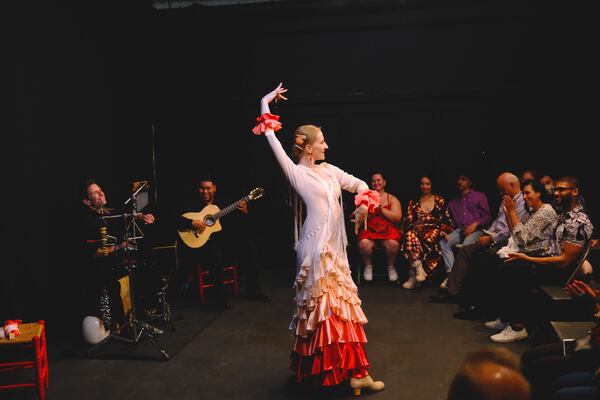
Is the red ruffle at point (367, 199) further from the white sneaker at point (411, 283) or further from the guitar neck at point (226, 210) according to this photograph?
the white sneaker at point (411, 283)

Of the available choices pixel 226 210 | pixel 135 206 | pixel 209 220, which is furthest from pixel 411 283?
pixel 135 206

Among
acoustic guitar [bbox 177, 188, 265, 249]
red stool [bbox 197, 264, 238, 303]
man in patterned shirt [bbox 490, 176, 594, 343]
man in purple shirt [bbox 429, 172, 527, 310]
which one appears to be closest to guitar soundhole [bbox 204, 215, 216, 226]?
acoustic guitar [bbox 177, 188, 265, 249]

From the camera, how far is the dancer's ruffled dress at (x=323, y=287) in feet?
11.0

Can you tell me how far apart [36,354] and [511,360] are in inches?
122

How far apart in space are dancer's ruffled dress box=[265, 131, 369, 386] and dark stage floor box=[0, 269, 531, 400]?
1.00 feet

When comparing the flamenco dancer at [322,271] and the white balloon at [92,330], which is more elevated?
the flamenco dancer at [322,271]

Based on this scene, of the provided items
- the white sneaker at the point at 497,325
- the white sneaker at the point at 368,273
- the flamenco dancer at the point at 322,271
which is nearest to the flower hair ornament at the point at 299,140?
the flamenco dancer at the point at 322,271

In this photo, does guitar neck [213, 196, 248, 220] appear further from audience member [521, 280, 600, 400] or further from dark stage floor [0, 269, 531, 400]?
audience member [521, 280, 600, 400]

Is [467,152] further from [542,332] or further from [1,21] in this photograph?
[1,21]

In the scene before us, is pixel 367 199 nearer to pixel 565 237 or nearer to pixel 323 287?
pixel 323 287

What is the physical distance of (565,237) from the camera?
13.4 ft

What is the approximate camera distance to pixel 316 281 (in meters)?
3.35

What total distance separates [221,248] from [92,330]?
5.73ft

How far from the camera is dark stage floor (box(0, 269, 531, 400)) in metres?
3.65
